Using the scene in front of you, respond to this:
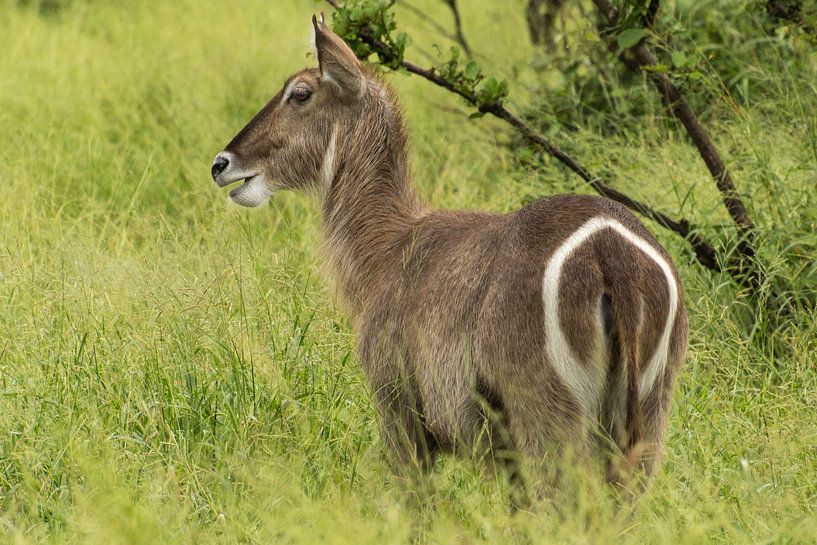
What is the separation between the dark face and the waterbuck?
0.11 meters

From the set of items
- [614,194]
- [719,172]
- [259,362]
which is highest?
[719,172]

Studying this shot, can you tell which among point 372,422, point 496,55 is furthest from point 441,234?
point 496,55

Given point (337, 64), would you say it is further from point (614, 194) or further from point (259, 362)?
point (614, 194)

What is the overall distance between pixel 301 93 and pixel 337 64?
0.14 metres

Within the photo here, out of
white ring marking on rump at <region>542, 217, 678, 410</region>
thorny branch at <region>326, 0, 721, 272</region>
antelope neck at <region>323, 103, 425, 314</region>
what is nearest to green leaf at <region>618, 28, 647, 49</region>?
thorny branch at <region>326, 0, 721, 272</region>

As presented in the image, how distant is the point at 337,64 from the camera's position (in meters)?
3.51

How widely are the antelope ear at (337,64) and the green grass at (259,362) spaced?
54 cm

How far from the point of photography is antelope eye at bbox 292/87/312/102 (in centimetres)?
357

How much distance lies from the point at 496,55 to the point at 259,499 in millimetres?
4310

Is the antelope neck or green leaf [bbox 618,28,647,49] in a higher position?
green leaf [bbox 618,28,647,49]

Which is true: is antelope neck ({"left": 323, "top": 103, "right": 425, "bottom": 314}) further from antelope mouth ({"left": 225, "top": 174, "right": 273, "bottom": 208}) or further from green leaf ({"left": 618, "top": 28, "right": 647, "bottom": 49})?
green leaf ({"left": 618, "top": 28, "right": 647, "bottom": 49})

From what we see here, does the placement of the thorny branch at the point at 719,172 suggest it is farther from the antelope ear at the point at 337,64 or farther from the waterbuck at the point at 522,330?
the waterbuck at the point at 522,330

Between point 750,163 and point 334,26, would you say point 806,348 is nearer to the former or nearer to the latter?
point 750,163

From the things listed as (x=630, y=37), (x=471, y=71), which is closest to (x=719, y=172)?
(x=630, y=37)
